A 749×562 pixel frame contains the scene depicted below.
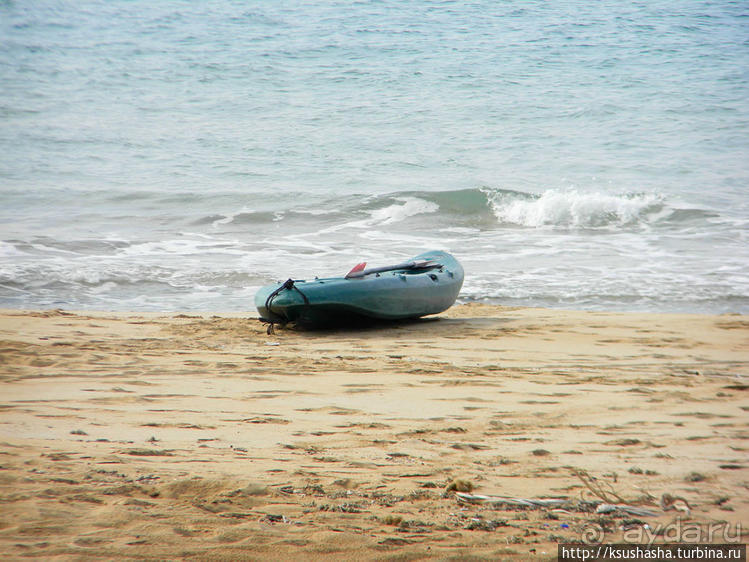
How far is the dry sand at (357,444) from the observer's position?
2.03 m

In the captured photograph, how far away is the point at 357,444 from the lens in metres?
2.94

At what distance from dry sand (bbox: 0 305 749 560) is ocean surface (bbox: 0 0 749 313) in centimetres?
249

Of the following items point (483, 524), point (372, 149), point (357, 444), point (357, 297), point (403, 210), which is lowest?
point (403, 210)

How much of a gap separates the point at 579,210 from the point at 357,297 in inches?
267

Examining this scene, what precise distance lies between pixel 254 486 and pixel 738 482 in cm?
169

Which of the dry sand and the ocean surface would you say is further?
the ocean surface

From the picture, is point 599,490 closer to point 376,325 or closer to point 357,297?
point 357,297

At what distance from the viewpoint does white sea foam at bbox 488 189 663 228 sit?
11477 millimetres

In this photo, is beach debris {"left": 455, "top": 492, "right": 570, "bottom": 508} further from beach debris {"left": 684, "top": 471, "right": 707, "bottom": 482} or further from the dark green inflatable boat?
the dark green inflatable boat

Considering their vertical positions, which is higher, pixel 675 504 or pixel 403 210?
pixel 675 504

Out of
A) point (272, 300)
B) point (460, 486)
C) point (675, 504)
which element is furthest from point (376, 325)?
point (675, 504)

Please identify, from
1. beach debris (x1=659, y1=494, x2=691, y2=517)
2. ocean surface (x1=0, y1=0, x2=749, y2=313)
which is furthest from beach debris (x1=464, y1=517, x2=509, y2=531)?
ocean surface (x1=0, y1=0, x2=749, y2=313)

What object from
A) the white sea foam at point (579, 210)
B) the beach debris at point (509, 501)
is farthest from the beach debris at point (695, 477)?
the white sea foam at point (579, 210)

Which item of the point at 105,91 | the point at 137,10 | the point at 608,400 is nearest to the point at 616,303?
the point at 608,400
